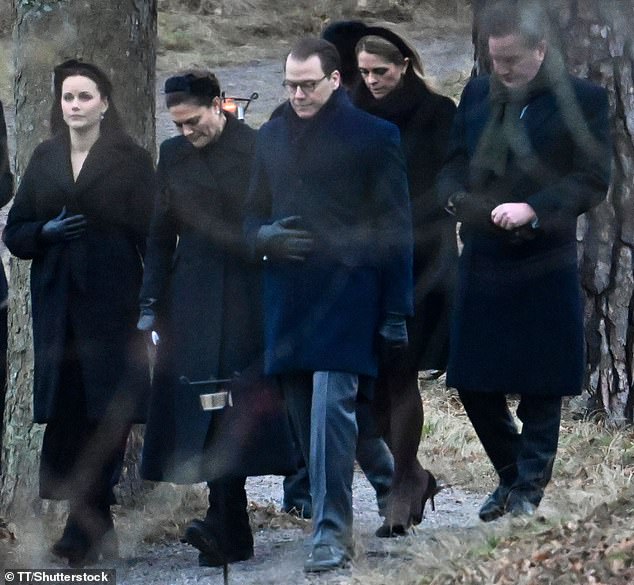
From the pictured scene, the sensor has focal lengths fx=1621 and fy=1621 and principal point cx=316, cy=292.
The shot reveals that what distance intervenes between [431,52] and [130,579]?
8.60ft

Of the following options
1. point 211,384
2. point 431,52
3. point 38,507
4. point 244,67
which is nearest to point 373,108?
point 431,52

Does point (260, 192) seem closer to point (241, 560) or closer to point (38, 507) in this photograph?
point (241, 560)

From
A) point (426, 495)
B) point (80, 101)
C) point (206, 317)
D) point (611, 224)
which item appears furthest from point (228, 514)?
point (611, 224)

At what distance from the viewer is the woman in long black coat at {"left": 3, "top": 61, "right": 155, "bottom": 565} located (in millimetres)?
6230

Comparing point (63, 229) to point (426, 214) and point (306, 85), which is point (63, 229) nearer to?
point (306, 85)

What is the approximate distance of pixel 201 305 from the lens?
6.03 metres

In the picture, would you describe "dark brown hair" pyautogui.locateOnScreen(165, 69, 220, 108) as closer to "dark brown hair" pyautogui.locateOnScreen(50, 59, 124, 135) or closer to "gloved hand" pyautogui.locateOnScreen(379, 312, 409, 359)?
"dark brown hair" pyautogui.locateOnScreen(50, 59, 124, 135)

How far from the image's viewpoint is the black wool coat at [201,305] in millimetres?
6008

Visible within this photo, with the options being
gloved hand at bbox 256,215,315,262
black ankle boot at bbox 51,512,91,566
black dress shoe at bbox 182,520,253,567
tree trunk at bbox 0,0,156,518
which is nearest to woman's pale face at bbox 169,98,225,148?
gloved hand at bbox 256,215,315,262

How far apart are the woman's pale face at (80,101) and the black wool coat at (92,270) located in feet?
0.36

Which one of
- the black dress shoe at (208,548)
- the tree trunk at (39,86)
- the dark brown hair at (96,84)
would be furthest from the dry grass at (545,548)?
the tree trunk at (39,86)

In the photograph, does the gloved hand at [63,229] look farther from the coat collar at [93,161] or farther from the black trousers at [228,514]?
the black trousers at [228,514]

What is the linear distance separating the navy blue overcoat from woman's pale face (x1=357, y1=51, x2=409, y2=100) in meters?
0.62

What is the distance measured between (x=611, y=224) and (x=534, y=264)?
2.25 m
